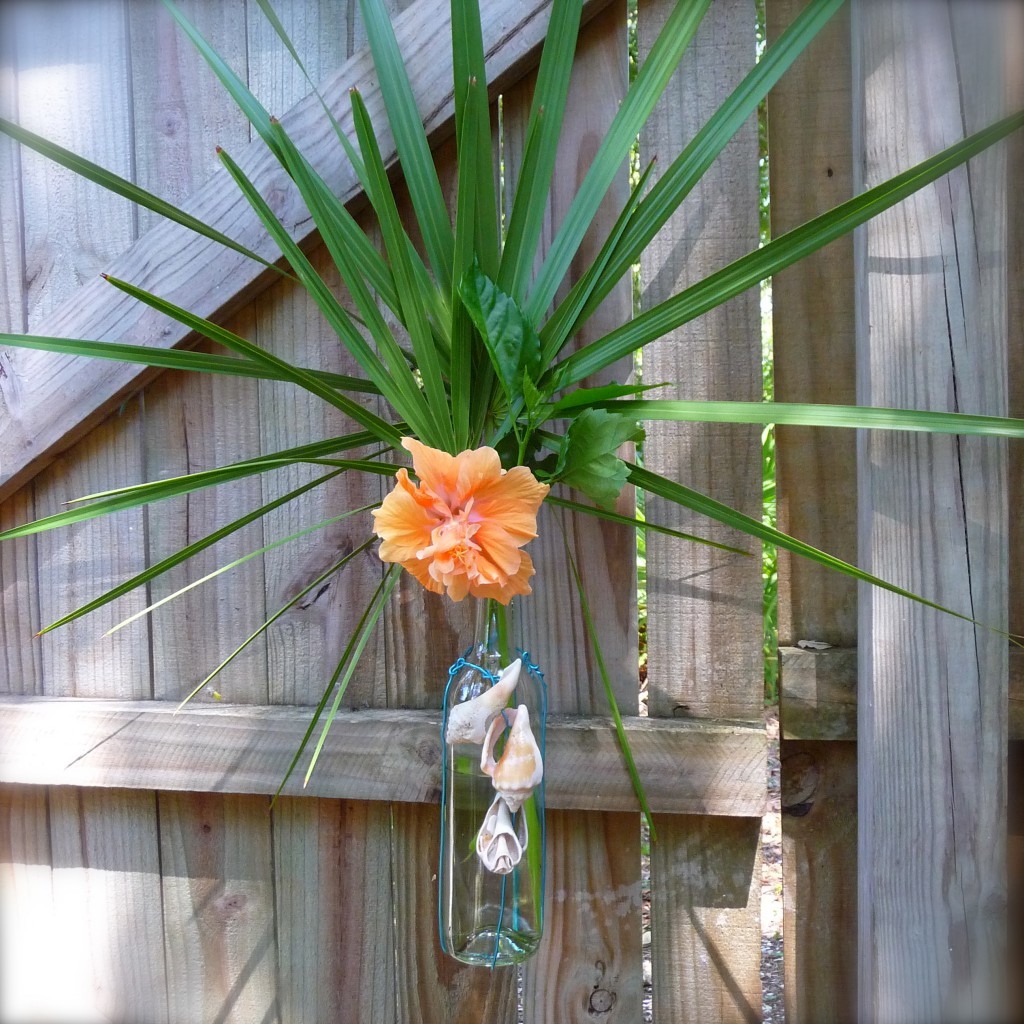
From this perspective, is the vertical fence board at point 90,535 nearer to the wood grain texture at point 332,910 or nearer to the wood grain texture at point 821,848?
the wood grain texture at point 332,910

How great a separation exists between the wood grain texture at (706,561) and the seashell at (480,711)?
288 millimetres

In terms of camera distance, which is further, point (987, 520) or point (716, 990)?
point (716, 990)

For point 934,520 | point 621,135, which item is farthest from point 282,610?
point 934,520

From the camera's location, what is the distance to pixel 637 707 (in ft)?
3.21

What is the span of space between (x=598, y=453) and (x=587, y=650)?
1.29 ft

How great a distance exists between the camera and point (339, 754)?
1.00 metres

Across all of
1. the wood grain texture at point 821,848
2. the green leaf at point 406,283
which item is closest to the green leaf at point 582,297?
the green leaf at point 406,283

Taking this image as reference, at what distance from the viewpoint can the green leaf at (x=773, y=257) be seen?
65cm

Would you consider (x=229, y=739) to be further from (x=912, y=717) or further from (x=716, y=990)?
(x=912, y=717)

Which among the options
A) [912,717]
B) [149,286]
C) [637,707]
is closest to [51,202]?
[149,286]

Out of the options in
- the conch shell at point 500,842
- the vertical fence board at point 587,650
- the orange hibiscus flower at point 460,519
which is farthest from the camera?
the vertical fence board at point 587,650

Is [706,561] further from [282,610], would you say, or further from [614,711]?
[282,610]

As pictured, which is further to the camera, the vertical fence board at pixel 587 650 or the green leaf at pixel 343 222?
the vertical fence board at pixel 587 650

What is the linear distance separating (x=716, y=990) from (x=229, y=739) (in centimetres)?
66
